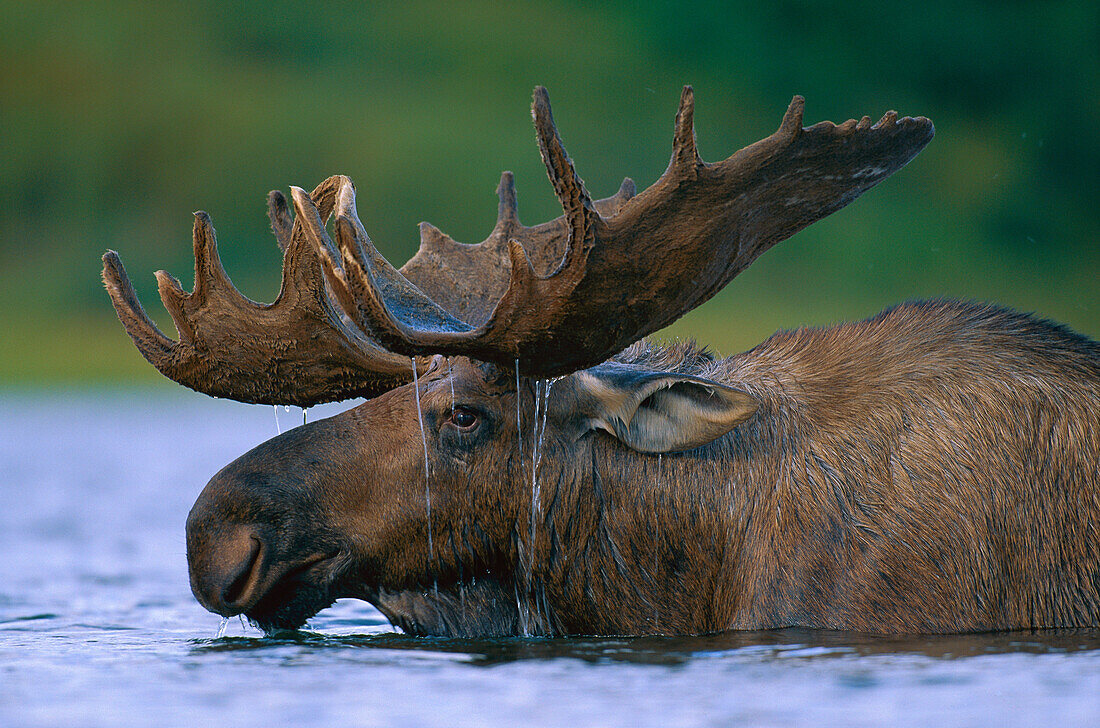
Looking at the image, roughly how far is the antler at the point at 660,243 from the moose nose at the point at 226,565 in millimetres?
1055

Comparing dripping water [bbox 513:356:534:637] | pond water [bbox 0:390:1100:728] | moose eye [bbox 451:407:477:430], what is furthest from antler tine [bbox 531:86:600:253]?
pond water [bbox 0:390:1100:728]

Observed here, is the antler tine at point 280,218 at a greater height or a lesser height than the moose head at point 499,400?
greater

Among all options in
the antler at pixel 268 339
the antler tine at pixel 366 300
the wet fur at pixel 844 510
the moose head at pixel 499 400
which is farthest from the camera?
the antler at pixel 268 339

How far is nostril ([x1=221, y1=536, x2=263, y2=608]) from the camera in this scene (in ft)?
19.7

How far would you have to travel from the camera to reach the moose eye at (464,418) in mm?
6367

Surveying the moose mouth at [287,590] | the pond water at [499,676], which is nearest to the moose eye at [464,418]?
the moose mouth at [287,590]

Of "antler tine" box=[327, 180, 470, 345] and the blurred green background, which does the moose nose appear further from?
the blurred green background

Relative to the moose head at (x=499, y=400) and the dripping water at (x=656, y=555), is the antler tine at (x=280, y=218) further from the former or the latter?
the dripping water at (x=656, y=555)

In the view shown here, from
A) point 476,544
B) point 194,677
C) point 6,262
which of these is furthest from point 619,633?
point 6,262

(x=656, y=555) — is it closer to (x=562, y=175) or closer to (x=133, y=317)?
(x=562, y=175)

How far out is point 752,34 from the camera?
122 m

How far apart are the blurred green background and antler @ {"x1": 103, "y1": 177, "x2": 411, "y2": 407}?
3092 inches

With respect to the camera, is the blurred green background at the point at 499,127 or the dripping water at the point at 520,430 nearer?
the dripping water at the point at 520,430

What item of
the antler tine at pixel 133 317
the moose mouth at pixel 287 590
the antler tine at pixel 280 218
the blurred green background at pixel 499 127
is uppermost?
the blurred green background at pixel 499 127
